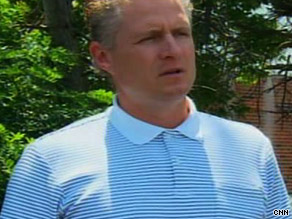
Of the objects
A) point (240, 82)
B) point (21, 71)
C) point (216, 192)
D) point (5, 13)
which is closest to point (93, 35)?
point (216, 192)

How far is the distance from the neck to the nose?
0.37 feet

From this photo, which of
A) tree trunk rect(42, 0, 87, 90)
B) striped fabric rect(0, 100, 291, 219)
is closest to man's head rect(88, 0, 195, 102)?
striped fabric rect(0, 100, 291, 219)

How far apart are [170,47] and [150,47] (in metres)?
0.05

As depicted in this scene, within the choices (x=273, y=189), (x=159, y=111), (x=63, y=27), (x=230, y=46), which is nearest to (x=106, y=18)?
(x=159, y=111)

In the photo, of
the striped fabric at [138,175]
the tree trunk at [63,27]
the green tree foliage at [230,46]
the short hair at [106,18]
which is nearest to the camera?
the striped fabric at [138,175]

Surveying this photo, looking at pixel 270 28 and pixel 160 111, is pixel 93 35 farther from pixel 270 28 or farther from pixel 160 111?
pixel 270 28

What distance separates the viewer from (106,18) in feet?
6.53

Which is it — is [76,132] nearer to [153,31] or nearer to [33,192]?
[33,192]

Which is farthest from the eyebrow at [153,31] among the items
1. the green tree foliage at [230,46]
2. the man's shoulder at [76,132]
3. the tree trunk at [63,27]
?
the green tree foliage at [230,46]

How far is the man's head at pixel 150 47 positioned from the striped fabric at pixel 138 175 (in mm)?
109

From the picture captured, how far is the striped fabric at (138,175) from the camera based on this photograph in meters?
1.85

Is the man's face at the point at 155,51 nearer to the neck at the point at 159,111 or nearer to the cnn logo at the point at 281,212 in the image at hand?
the neck at the point at 159,111

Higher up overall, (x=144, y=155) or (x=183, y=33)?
(x=183, y=33)

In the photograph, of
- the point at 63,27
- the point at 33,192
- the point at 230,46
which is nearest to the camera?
the point at 33,192
